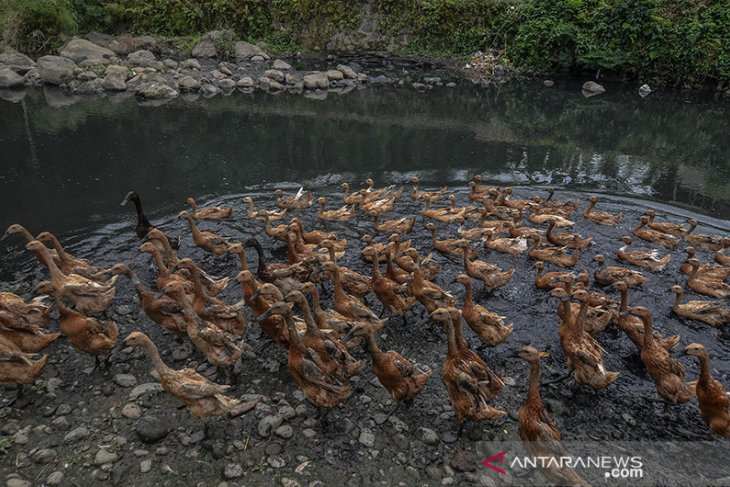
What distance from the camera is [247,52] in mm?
31438

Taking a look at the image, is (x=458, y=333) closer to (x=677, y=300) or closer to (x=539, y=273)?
(x=539, y=273)

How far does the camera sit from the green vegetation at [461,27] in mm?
28062

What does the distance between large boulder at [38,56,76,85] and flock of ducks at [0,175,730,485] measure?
17487 mm

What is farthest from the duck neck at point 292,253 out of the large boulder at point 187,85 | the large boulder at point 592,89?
the large boulder at point 592,89

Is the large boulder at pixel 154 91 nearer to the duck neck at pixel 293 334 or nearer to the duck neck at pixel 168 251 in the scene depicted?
the duck neck at pixel 168 251

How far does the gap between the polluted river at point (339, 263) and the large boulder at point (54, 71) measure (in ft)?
6.14

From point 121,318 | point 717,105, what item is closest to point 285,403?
point 121,318

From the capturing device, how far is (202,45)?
31109 millimetres

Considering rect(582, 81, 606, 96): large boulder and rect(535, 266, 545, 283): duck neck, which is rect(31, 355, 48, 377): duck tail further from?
rect(582, 81, 606, 96): large boulder

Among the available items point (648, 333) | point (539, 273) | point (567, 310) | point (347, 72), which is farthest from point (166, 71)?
point (648, 333)

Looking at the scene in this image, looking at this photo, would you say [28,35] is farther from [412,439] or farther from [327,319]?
[412,439]

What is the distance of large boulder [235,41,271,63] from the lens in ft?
102

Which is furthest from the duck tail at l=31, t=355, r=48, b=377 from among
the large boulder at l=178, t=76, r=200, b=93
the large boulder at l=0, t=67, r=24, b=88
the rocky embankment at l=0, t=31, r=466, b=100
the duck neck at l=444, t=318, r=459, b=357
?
the large boulder at l=0, t=67, r=24, b=88

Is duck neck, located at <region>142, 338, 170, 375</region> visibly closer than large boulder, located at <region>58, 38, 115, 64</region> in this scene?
Yes
